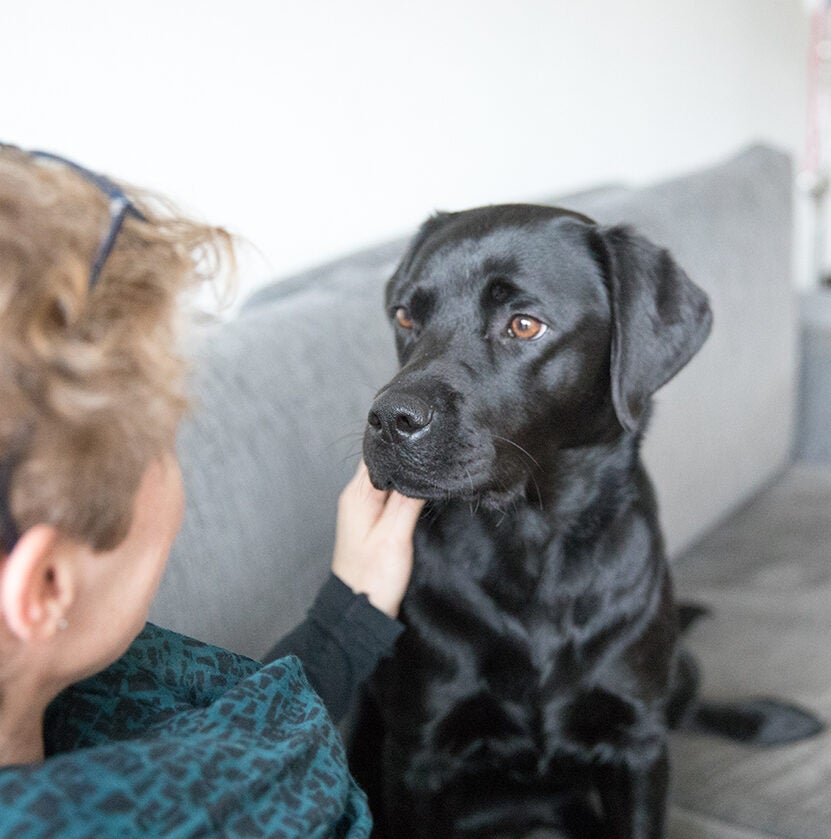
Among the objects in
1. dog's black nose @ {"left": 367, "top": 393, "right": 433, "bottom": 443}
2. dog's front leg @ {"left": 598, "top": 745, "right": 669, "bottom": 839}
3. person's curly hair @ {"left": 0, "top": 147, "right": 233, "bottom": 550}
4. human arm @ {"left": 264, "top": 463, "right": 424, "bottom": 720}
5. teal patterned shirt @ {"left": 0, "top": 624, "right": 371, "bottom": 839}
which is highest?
person's curly hair @ {"left": 0, "top": 147, "right": 233, "bottom": 550}

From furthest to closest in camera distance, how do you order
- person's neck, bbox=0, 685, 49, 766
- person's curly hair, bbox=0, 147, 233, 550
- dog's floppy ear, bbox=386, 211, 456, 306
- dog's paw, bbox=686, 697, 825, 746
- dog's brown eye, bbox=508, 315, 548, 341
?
1. dog's paw, bbox=686, 697, 825, 746
2. dog's floppy ear, bbox=386, 211, 456, 306
3. dog's brown eye, bbox=508, 315, 548, 341
4. person's neck, bbox=0, 685, 49, 766
5. person's curly hair, bbox=0, 147, 233, 550

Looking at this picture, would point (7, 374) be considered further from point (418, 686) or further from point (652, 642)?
point (652, 642)

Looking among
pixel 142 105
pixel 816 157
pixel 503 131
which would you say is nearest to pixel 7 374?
pixel 142 105

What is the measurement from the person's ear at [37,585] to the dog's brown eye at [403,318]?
65 centimetres

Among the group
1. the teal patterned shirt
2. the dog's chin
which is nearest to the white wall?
the dog's chin

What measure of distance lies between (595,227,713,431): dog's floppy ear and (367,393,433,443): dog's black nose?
24 cm

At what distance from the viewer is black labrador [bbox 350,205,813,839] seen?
1.09 metres

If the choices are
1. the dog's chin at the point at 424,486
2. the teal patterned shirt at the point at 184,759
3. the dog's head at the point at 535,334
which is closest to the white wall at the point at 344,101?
the dog's head at the point at 535,334

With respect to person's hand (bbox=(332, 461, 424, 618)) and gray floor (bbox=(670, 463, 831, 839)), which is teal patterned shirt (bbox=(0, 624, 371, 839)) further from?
gray floor (bbox=(670, 463, 831, 839))

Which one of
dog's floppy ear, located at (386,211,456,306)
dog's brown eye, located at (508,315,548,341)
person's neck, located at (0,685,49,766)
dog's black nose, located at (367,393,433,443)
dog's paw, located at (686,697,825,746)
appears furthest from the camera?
dog's paw, located at (686,697,825,746)

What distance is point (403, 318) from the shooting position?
1191 mm

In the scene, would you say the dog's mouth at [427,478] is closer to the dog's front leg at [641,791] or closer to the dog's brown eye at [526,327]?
the dog's brown eye at [526,327]

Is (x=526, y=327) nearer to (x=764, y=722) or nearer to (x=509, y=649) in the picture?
(x=509, y=649)

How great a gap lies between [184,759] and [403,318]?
0.68 m
